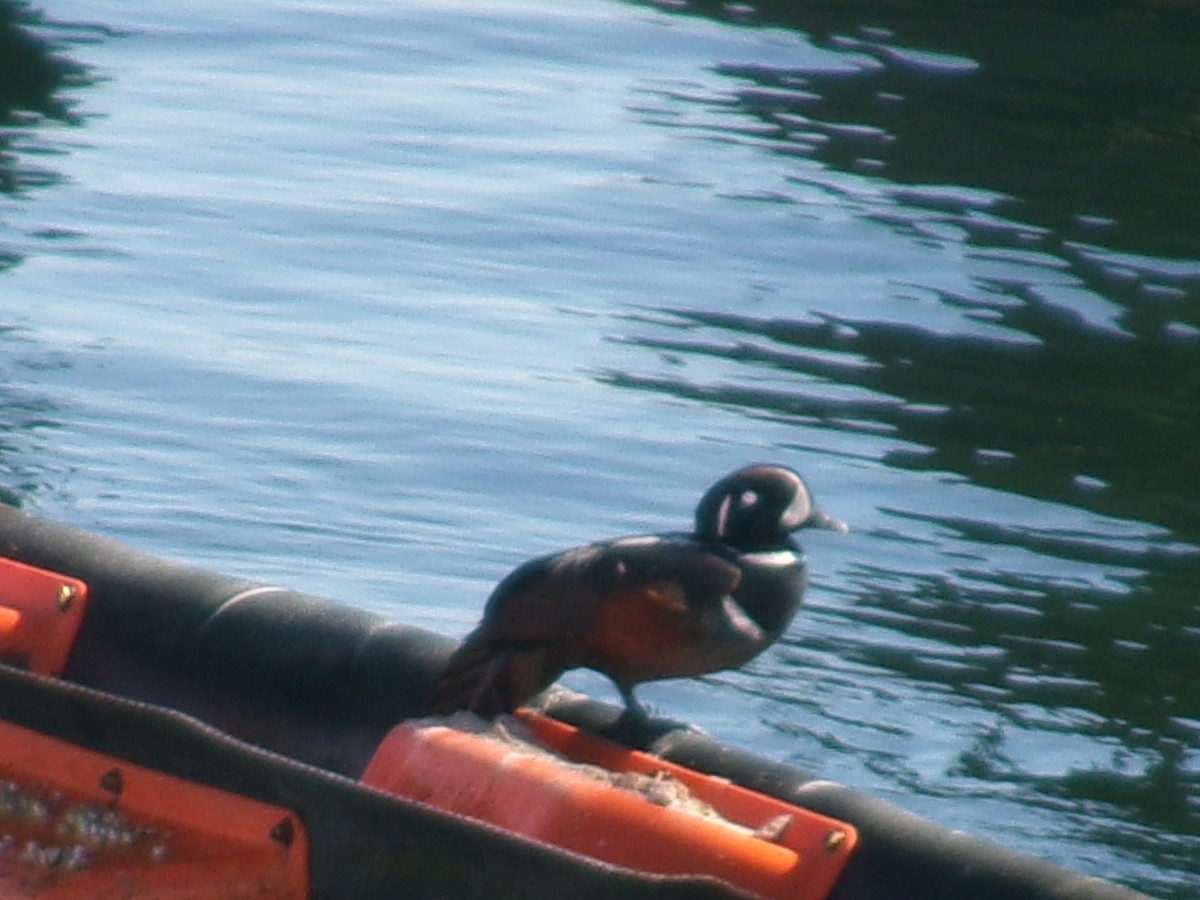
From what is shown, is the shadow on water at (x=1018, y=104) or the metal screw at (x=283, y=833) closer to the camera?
the metal screw at (x=283, y=833)

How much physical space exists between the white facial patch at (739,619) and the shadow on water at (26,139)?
2.39 m

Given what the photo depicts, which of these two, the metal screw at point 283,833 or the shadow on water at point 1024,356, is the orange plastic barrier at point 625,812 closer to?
the metal screw at point 283,833

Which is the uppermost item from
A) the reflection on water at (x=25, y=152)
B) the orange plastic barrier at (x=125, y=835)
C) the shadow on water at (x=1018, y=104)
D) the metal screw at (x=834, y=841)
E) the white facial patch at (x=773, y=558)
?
the white facial patch at (x=773, y=558)

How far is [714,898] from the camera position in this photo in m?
2.20

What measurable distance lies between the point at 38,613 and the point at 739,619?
944mm

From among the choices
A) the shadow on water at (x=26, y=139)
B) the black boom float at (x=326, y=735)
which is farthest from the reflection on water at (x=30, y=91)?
the black boom float at (x=326, y=735)

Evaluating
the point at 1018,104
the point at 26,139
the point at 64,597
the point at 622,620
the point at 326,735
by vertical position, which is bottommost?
the point at 26,139

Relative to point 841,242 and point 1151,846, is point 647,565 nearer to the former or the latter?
point 1151,846

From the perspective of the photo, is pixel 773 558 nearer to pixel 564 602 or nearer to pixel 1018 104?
pixel 564 602

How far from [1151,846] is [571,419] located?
2.22m

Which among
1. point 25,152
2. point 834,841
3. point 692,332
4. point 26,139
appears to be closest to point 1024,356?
point 692,332

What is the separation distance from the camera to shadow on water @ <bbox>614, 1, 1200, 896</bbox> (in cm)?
432

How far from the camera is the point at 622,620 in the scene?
2857 millimetres

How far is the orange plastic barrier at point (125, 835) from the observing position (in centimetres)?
254
